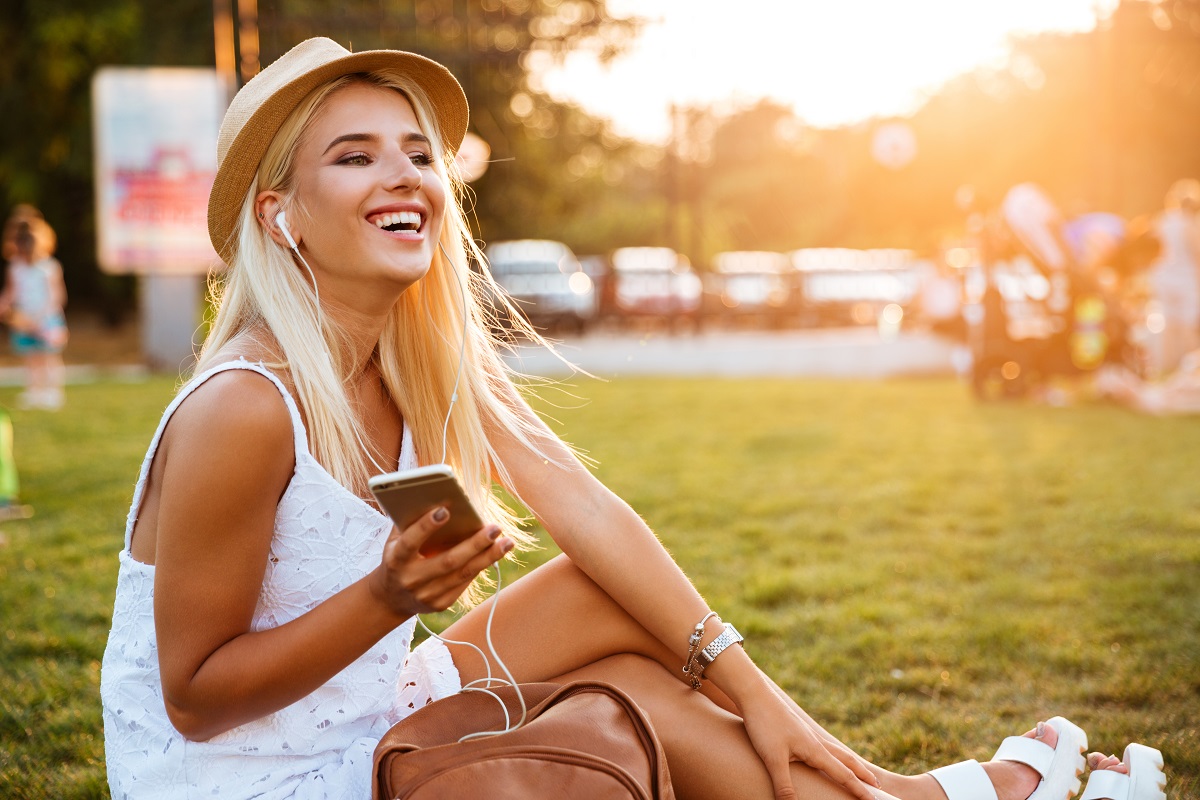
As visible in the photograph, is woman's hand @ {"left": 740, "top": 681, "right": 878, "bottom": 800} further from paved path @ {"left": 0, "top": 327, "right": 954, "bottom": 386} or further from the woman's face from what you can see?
paved path @ {"left": 0, "top": 327, "right": 954, "bottom": 386}

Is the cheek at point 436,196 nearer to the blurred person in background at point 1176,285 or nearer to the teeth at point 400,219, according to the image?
the teeth at point 400,219

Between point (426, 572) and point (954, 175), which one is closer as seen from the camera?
point (426, 572)

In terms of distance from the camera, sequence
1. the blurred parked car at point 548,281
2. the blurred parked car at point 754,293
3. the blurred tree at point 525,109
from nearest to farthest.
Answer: the blurred tree at point 525,109 → the blurred parked car at point 548,281 → the blurred parked car at point 754,293

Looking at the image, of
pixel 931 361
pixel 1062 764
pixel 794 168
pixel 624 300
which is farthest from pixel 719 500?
pixel 794 168

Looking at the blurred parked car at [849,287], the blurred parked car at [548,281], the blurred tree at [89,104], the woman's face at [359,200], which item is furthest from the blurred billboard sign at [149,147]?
the blurred parked car at [849,287]

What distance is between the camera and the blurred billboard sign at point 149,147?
1457 cm

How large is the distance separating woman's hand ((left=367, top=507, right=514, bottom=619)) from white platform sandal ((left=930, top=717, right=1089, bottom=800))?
1106 mm

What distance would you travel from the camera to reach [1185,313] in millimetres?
12227

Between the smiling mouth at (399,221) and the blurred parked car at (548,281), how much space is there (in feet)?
71.9

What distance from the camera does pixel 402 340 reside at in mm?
2086

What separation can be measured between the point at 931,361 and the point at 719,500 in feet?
32.2

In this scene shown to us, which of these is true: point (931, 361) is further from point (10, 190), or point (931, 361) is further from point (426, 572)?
point (10, 190)

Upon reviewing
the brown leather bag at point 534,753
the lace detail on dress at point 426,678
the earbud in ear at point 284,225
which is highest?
the earbud in ear at point 284,225

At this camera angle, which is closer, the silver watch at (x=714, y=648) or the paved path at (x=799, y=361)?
the silver watch at (x=714, y=648)
